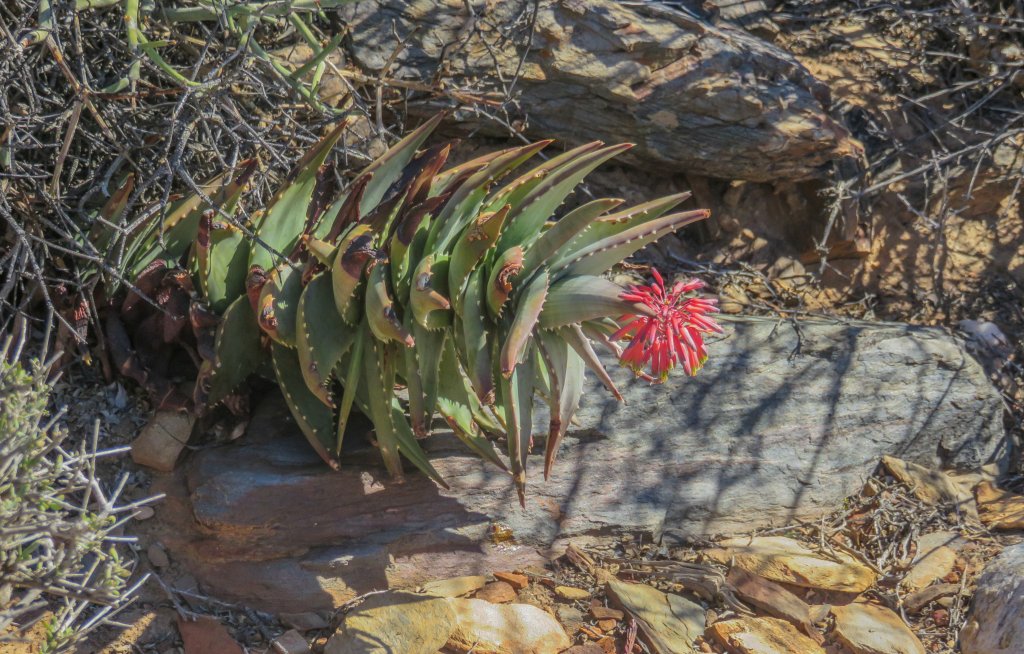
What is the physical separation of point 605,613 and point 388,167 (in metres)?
1.68

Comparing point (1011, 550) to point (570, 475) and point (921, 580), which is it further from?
point (570, 475)

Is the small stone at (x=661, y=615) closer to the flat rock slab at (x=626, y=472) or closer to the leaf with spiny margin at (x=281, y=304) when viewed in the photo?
the flat rock slab at (x=626, y=472)

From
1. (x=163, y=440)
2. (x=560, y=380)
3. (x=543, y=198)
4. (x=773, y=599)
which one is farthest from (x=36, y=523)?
(x=773, y=599)

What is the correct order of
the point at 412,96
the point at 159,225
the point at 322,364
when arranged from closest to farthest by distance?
the point at 322,364 < the point at 159,225 < the point at 412,96

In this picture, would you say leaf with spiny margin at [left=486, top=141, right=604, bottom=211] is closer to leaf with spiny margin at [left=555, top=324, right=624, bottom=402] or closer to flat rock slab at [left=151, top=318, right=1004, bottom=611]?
leaf with spiny margin at [left=555, top=324, right=624, bottom=402]

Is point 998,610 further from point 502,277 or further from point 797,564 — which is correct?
point 502,277

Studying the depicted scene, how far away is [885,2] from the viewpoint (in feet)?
17.9

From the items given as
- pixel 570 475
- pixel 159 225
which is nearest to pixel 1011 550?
pixel 570 475

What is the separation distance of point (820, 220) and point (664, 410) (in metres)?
1.75

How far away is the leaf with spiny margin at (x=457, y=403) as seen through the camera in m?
3.28

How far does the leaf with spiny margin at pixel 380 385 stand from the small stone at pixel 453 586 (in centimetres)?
54

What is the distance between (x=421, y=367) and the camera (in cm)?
308

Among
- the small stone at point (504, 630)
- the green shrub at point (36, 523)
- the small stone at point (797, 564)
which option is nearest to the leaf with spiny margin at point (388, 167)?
the green shrub at point (36, 523)

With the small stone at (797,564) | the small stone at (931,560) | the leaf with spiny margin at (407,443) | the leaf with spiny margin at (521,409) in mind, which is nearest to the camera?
the leaf with spiny margin at (521,409)
